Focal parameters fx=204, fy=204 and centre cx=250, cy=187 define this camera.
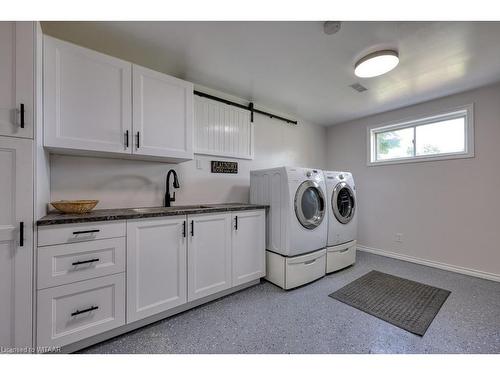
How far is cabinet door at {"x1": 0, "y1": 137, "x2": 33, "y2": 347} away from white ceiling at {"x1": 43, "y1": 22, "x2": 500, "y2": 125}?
1.11 meters

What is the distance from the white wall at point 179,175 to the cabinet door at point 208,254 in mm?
665

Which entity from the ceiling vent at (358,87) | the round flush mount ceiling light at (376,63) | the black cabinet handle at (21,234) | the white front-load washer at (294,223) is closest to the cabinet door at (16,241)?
the black cabinet handle at (21,234)

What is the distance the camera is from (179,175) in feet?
7.75

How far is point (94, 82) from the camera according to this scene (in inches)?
60.5

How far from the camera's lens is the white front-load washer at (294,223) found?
86.1 inches

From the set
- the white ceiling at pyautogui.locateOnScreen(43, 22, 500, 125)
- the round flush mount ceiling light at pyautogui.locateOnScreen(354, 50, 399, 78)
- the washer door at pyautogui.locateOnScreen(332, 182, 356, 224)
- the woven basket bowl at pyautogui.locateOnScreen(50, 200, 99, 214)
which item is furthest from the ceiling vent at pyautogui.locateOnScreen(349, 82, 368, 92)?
the woven basket bowl at pyautogui.locateOnScreen(50, 200, 99, 214)

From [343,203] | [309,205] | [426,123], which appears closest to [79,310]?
[309,205]

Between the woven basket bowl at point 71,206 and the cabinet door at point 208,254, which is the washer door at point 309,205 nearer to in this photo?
the cabinet door at point 208,254

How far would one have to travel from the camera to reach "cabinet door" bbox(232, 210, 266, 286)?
2086 millimetres

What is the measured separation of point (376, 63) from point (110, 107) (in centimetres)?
236

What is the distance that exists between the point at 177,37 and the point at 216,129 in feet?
3.49

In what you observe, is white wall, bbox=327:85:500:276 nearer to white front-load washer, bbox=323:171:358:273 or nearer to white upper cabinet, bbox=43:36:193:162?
white front-load washer, bbox=323:171:358:273
